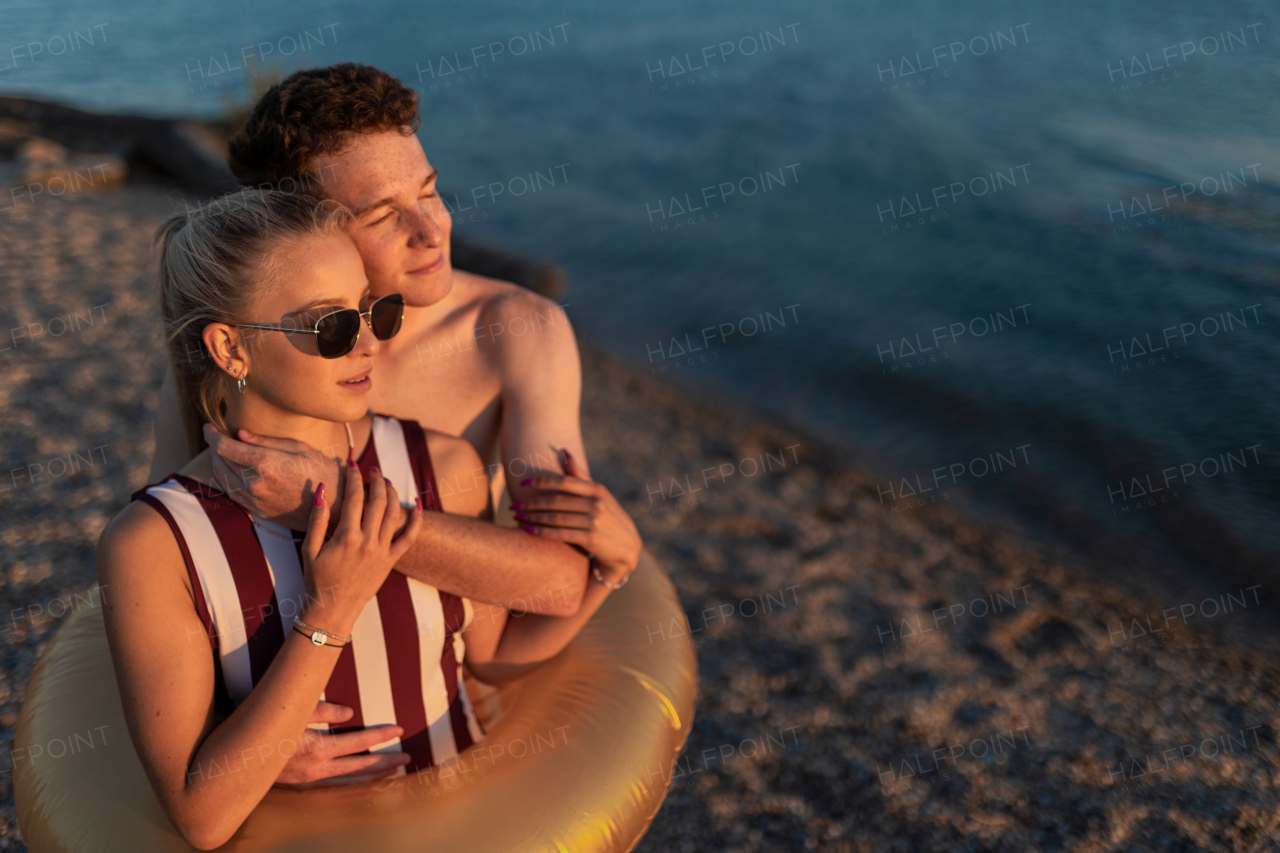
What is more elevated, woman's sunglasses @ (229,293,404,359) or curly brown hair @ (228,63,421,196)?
curly brown hair @ (228,63,421,196)

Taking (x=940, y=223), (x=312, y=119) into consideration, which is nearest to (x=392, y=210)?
(x=312, y=119)

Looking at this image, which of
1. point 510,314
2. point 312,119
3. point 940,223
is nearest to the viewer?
point 312,119

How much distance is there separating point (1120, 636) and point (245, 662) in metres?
3.88

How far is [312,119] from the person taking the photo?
7.02 ft

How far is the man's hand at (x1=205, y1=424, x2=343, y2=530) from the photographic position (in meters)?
1.74

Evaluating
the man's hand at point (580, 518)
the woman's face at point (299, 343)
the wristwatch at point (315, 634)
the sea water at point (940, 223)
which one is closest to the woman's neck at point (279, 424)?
the woman's face at point (299, 343)

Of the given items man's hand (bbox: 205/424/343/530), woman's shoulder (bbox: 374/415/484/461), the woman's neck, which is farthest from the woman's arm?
woman's shoulder (bbox: 374/415/484/461)

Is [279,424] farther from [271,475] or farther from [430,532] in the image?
[430,532]

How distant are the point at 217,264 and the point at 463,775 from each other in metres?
1.27

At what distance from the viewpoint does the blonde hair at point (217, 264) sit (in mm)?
1723

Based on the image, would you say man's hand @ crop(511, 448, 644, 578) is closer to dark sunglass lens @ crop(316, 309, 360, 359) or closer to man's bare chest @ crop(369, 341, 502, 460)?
man's bare chest @ crop(369, 341, 502, 460)

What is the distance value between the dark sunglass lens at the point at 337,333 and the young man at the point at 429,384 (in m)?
0.24

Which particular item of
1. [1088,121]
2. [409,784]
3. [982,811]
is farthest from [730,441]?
[1088,121]

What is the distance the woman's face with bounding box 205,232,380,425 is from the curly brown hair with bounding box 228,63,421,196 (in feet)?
1.48
